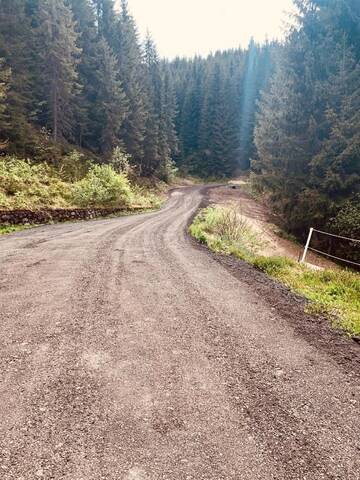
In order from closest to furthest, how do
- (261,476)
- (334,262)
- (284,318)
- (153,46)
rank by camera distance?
(261,476), (284,318), (334,262), (153,46)

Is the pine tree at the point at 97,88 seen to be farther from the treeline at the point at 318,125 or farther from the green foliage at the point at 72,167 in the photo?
the treeline at the point at 318,125

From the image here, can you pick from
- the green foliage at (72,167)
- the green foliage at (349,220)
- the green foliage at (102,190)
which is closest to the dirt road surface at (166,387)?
the green foliage at (349,220)

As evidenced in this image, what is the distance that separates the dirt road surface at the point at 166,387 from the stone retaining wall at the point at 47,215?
9.61 m

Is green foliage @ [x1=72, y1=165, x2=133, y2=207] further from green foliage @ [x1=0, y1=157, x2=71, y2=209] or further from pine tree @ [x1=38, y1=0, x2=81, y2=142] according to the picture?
pine tree @ [x1=38, y1=0, x2=81, y2=142]

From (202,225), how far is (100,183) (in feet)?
33.2

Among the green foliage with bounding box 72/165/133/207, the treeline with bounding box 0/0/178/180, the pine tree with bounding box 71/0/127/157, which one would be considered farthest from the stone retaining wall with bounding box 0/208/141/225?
the pine tree with bounding box 71/0/127/157

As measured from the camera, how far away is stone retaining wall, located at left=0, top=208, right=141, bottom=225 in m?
14.7

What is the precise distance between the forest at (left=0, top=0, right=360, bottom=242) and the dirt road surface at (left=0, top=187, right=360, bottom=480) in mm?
12777

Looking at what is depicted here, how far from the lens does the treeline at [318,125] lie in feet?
53.2

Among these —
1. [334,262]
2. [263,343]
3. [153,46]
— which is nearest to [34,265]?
[263,343]

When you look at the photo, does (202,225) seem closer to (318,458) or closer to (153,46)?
(318,458)

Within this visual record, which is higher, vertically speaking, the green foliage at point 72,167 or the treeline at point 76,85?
the treeline at point 76,85

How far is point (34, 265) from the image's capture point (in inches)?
302

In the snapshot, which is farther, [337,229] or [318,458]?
[337,229]
